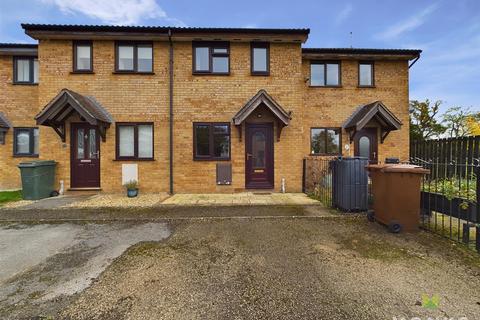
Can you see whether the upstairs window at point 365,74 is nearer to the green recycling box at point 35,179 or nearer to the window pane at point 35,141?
the green recycling box at point 35,179

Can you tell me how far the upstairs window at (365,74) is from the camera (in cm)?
1120

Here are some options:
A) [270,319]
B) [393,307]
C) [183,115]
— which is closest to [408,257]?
[393,307]

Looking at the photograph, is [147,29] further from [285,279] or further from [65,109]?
[285,279]

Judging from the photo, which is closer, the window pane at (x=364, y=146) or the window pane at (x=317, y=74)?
the window pane at (x=364, y=146)

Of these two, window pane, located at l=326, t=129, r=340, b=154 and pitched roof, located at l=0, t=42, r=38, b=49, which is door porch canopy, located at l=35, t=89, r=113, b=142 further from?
window pane, located at l=326, t=129, r=340, b=154

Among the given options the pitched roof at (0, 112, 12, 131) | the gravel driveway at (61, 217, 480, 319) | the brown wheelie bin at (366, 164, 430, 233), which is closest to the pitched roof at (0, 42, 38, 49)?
the pitched roof at (0, 112, 12, 131)

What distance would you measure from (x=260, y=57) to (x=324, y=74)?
3.63 metres

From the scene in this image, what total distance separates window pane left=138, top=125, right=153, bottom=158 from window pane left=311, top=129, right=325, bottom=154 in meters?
7.26

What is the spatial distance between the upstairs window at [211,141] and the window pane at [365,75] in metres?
7.07

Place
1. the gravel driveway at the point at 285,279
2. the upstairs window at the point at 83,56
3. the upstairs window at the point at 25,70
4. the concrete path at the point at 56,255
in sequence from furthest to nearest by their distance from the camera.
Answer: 1. the upstairs window at the point at 25,70
2. the upstairs window at the point at 83,56
3. the concrete path at the point at 56,255
4. the gravel driveway at the point at 285,279

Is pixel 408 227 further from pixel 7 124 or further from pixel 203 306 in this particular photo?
pixel 7 124

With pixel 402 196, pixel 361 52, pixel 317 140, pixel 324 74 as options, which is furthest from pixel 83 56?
pixel 361 52

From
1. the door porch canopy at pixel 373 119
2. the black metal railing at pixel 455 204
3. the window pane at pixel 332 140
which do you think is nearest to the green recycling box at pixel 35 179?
the black metal railing at pixel 455 204

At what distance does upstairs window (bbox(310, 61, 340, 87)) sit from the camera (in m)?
11.2
